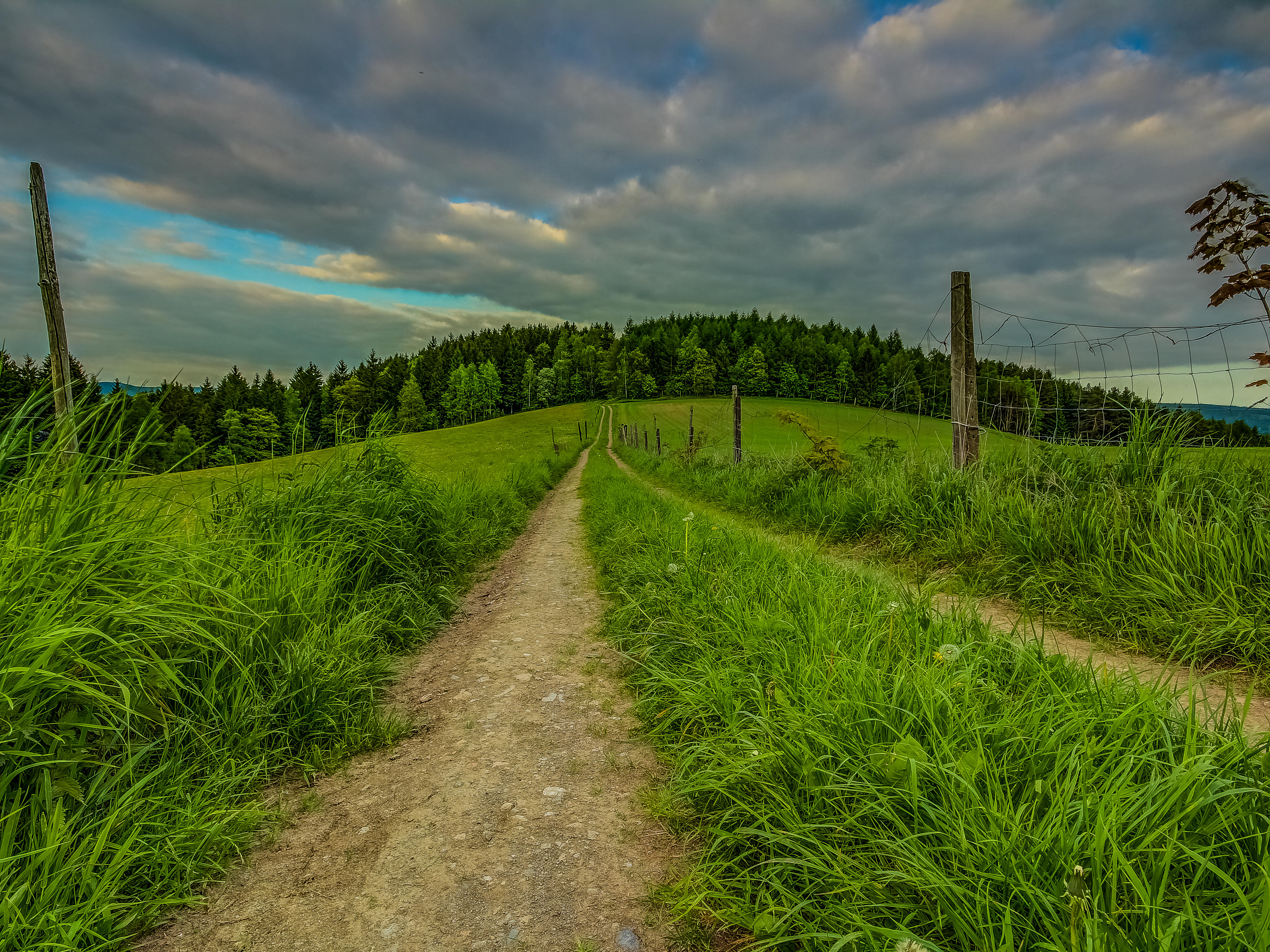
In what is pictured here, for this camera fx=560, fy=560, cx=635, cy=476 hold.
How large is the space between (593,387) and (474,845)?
102m

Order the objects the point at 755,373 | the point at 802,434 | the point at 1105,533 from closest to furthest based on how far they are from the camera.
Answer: the point at 1105,533, the point at 802,434, the point at 755,373

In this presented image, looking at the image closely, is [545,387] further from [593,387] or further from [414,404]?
[414,404]

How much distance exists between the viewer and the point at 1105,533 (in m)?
4.47

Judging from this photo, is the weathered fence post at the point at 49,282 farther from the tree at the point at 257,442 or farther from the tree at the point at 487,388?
the tree at the point at 487,388

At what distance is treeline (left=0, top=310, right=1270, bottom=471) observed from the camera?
180 inches

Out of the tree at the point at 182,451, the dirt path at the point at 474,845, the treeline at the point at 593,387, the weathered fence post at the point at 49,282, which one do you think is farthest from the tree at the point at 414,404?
the dirt path at the point at 474,845

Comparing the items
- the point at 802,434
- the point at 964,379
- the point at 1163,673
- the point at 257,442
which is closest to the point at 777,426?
the point at 802,434

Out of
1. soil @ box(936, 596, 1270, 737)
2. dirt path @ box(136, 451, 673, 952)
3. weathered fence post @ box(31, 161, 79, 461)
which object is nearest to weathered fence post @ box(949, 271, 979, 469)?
soil @ box(936, 596, 1270, 737)

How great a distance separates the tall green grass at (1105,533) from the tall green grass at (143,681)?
4.77 meters

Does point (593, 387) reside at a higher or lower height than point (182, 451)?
higher

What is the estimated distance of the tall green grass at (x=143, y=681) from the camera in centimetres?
187

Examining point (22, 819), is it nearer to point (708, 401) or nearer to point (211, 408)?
point (211, 408)

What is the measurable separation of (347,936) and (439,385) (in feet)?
304

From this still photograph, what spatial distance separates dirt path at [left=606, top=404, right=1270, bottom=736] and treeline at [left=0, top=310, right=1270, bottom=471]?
2713 millimetres
